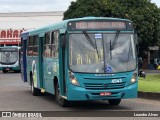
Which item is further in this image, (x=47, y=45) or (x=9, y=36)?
(x=9, y=36)

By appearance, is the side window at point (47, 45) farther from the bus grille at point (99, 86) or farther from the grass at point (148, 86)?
the grass at point (148, 86)

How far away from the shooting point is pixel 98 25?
14.3m

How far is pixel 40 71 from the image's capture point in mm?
18219

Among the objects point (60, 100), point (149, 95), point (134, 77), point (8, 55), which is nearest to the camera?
Result: point (134, 77)

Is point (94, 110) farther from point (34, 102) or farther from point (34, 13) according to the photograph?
point (34, 13)

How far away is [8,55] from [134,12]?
44.8 feet

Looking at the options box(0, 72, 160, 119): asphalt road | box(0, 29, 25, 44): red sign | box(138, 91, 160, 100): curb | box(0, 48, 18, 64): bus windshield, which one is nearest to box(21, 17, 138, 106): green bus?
box(0, 72, 160, 119): asphalt road

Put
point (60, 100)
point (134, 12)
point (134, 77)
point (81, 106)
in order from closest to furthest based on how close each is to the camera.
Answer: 1. point (134, 77)
2. point (60, 100)
3. point (81, 106)
4. point (134, 12)

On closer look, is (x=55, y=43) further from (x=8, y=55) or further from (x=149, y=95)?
(x=8, y=55)

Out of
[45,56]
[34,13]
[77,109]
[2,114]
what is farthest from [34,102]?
[34,13]

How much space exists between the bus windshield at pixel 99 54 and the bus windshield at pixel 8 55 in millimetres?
34305

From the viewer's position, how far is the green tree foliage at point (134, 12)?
1845 inches

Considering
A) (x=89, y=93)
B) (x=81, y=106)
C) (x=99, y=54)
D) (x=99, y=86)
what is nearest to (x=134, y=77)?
(x=99, y=86)

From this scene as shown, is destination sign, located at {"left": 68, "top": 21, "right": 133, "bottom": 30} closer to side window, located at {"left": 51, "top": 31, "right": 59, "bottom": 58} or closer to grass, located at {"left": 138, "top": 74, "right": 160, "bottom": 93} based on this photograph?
side window, located at {"left": 51, "top": 31, "right": 59, "bottom": 58}
